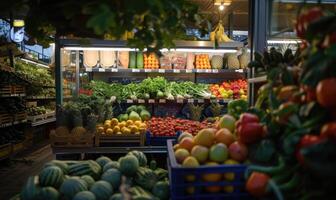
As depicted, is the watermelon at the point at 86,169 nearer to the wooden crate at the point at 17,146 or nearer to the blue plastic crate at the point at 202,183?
the blue plastic crate at the point at 202,183

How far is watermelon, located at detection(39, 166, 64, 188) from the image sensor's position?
188 cm

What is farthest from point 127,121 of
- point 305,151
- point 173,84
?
point 305,151

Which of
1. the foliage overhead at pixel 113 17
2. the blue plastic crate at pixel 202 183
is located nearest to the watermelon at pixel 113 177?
the blue plastic crate at pixel 202 183

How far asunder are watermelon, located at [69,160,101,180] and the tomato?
4.66 ft

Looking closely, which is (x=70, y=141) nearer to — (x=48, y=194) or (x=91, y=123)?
(x=91, y=123)

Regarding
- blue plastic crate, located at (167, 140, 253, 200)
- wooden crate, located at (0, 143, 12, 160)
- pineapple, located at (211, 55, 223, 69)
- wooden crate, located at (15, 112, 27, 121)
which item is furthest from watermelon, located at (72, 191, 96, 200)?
A: wooden crate, located at (15, 112, 27, 121)

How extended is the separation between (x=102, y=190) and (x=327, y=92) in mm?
1250

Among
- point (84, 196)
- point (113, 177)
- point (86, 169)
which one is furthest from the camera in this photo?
point (86, 169)

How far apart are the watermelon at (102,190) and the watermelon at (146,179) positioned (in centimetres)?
22

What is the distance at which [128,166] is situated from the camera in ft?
6.79

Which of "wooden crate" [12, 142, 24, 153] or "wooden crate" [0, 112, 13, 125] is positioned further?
"wooden crate" [12, 142, 24, 153]

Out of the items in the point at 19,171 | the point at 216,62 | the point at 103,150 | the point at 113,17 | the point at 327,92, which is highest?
the point at 216,62

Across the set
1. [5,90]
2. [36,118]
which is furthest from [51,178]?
[36,118]

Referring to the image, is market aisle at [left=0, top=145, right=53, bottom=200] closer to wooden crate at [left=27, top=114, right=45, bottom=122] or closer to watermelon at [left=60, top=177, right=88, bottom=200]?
wooden crate at [left=27, top=114, right=45, bottom=122]
